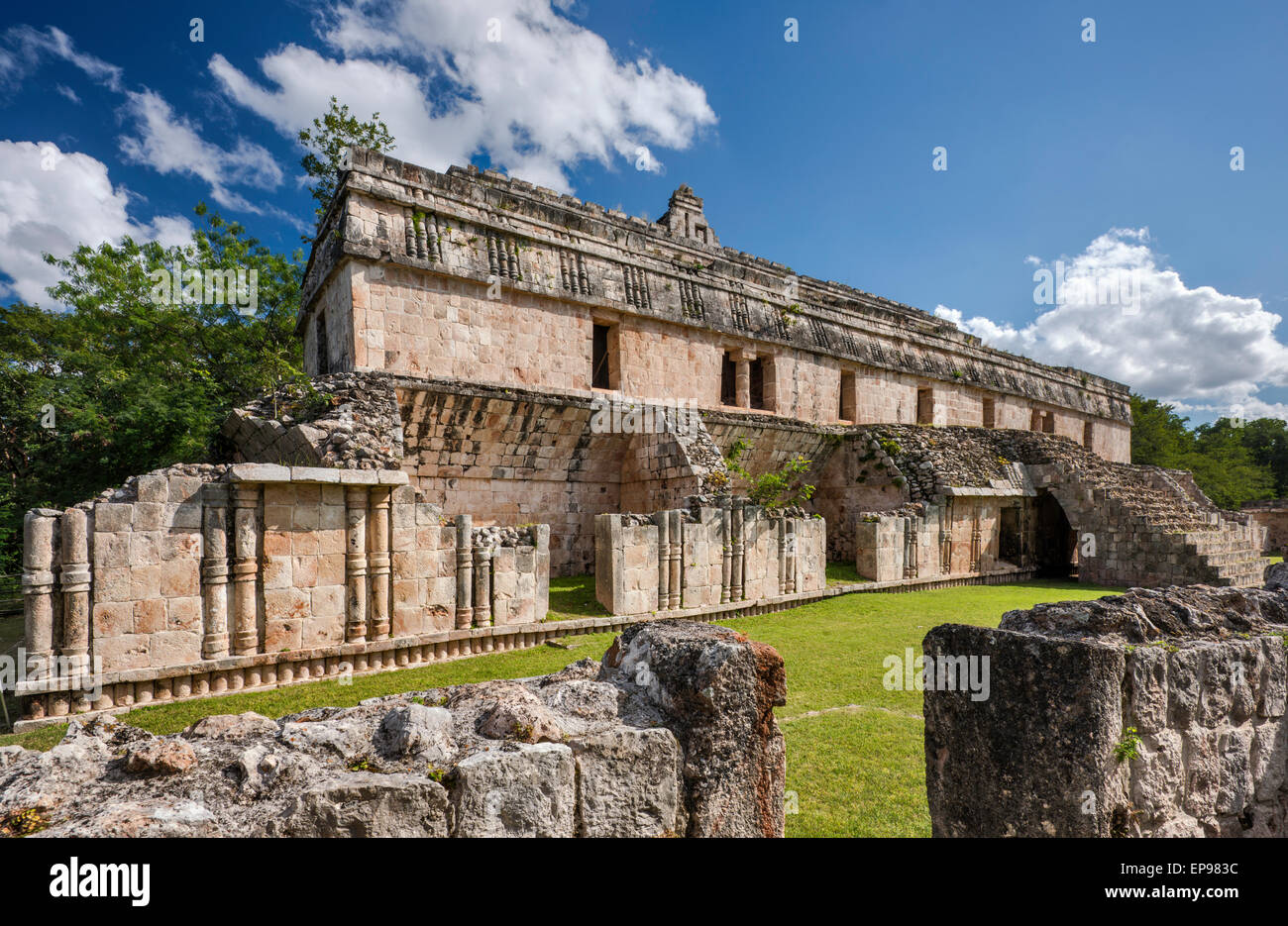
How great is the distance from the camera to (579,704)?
2.45 meters

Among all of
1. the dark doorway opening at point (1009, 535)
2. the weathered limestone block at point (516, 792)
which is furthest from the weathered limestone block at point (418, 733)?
the dark doorway opening at point (1009, 535)

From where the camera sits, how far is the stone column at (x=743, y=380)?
13.4 meters

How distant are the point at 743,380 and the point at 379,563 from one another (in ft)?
30.4

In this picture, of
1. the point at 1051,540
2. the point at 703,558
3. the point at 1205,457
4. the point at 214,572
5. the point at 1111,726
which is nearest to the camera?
the point at 1111,726

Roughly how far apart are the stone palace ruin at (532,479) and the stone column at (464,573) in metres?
0.03

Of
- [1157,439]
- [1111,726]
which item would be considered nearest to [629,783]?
[1111,726]

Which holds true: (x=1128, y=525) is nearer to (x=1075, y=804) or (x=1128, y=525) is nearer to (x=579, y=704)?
(x=1075, y=804)

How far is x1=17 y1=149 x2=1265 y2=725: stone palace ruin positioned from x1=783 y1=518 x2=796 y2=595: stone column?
0.31ft

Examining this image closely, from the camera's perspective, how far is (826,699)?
A: 530cm

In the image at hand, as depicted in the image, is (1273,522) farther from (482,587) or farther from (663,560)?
(482,587)

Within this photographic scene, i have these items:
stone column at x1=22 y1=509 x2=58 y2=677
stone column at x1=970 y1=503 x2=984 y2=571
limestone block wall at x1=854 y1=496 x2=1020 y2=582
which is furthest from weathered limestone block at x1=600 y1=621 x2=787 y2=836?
stone column at x1=970 y1=503 x2=984 y2=571

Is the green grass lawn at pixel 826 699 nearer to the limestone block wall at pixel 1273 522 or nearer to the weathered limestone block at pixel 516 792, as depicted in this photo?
the weathered limestone block at pixel 516 792

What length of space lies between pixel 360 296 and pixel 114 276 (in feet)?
41.4
